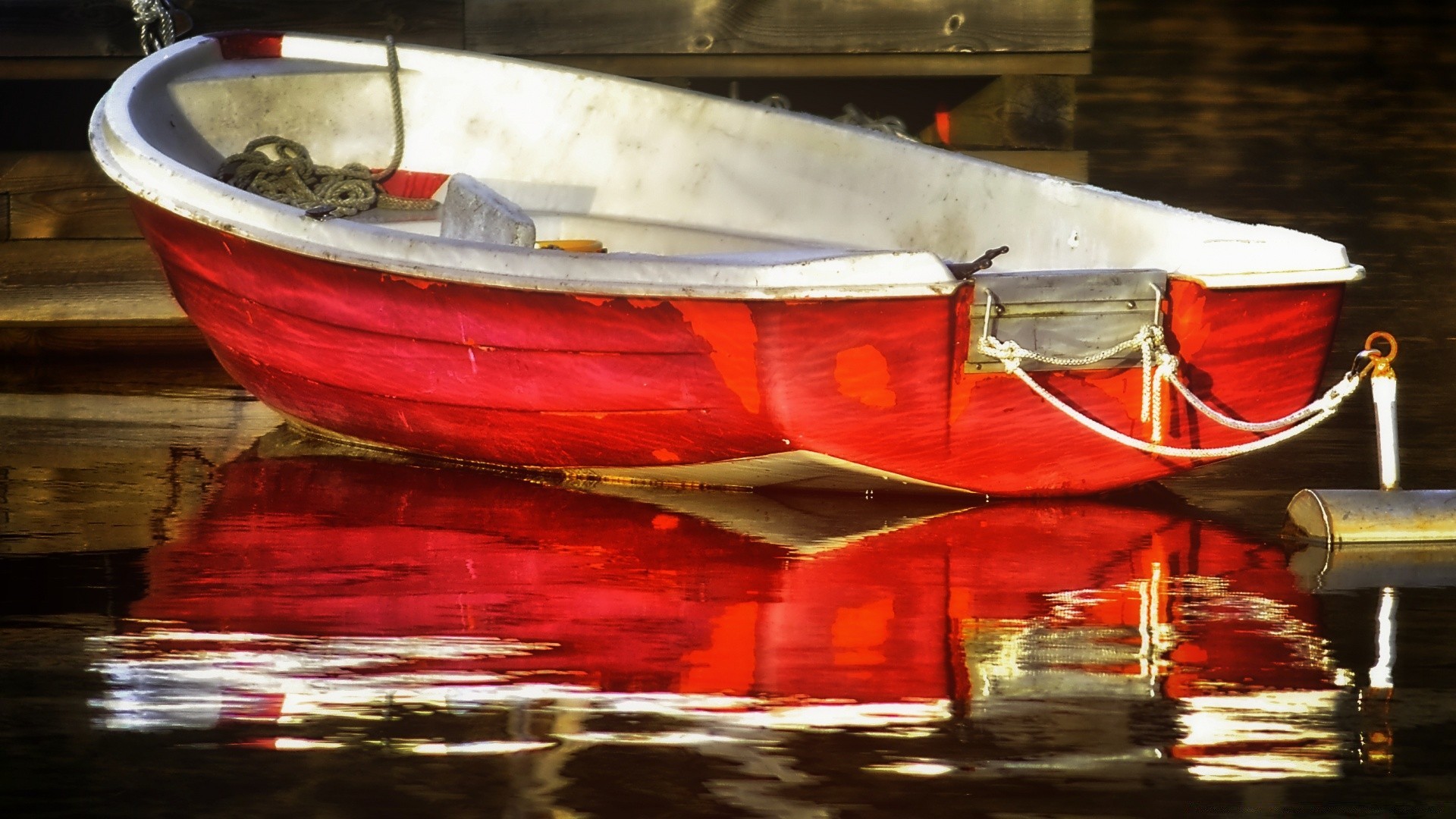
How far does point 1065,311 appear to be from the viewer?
4211 millimetres

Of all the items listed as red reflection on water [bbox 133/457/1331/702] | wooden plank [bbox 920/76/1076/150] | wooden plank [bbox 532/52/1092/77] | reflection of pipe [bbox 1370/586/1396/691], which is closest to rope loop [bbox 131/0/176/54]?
wooden plank [bbox 532/52/1092/77]

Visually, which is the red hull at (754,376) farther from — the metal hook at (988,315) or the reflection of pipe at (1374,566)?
the reflection of pipe at (1374,566)

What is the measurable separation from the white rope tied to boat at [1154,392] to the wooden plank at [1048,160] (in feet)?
8.81

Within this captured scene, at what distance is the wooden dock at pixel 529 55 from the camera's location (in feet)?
22.9

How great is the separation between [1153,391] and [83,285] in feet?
13.6

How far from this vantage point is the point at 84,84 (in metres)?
9.32

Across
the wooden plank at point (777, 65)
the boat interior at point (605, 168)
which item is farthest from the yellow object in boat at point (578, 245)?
the wooden plank at point (777, 65)

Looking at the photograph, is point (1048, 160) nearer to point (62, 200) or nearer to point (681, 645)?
point (62, 200)

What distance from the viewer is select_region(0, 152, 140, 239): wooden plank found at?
7176 millimetres

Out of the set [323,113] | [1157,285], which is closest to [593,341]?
[1157,285]

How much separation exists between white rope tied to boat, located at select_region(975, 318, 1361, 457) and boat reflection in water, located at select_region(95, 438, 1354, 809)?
0.64 feet

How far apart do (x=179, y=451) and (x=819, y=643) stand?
8.31ft

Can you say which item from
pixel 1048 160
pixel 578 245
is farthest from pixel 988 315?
pixel 1048 160

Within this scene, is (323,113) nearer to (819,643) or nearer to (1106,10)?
(819,643)
